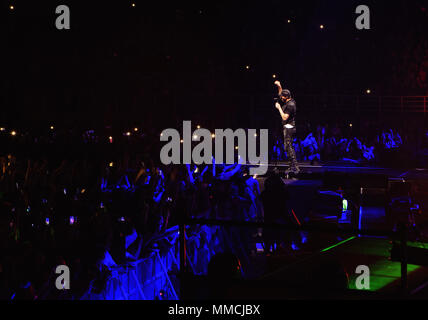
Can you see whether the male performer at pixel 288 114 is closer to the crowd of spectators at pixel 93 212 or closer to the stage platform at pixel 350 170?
the stage platform at pixel 350 170

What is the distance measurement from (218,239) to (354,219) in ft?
8.16

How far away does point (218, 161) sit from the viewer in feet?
46.5

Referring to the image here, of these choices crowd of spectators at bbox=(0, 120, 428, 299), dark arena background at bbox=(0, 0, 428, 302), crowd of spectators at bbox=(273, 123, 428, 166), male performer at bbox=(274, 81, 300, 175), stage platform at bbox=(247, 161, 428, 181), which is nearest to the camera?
crowd of spectators at bbox=(0, 120, 428, 299)

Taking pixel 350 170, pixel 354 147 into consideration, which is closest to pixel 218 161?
pixel 350 170

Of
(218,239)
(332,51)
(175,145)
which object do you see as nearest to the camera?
(218,239)

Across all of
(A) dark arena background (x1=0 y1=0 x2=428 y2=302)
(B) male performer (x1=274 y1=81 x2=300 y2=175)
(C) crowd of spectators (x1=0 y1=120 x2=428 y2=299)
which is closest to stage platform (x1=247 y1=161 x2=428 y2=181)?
(A) dark arena background (x1=0 y1=0 x2=428 y2=302)

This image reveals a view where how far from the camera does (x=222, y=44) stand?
78.1 ft

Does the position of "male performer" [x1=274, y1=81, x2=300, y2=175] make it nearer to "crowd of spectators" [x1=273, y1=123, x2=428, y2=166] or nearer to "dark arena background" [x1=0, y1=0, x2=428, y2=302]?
"dark arena background" [x1=0, y1=0, x2=428, y2=302]

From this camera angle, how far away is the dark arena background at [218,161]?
4.46 meters

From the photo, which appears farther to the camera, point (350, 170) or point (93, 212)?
point (350, 170)

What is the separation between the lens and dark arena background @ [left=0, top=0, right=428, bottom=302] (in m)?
4.46

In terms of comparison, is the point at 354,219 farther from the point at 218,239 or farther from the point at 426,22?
the point at 426,22

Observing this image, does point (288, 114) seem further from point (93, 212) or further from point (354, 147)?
point (93, 212)
